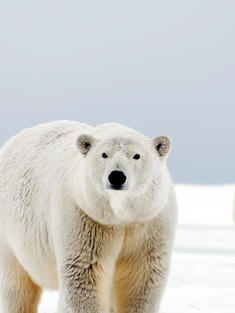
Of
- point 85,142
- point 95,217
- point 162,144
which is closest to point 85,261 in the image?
point 95,217

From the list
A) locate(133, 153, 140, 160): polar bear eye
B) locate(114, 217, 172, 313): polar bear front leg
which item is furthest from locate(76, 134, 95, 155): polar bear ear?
locate(114, 217, 172, 313): polar bear front leg

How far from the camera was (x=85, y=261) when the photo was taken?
472 centimetres

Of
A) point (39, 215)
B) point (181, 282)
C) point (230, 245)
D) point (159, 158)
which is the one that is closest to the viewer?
point (159, 158)

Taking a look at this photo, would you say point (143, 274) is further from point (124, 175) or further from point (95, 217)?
point (124, 175)

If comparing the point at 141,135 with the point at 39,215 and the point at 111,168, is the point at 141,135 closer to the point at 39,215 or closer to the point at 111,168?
the point at 111,168

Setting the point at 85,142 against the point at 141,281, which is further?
the point at 141,281

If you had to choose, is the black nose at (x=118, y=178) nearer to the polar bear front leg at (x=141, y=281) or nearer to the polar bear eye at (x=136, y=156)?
the polar bear eye at (x=136, y=156)

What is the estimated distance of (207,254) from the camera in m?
12.0

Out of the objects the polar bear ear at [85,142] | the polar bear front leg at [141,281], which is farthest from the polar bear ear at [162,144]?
the polar bear front leg at [141,281]

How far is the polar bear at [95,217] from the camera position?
14.2ft

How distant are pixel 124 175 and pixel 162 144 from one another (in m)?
A: 0.52

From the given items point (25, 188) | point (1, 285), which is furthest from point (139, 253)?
point (1, 285)

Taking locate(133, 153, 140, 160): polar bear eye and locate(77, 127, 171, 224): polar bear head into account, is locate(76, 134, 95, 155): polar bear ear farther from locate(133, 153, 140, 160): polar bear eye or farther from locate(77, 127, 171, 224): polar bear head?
locate(133, 153, 140, 160): polar bear eye

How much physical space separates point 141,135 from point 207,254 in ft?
25.6
